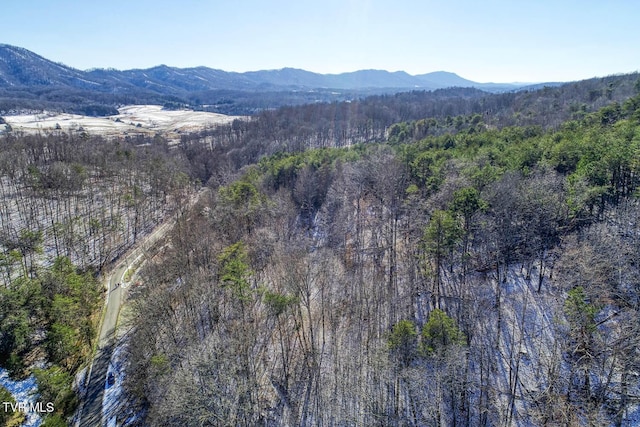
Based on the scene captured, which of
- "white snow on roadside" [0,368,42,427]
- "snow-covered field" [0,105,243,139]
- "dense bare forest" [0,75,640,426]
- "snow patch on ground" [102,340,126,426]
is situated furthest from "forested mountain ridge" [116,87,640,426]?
"snow-covered field" [0,105,243,139]

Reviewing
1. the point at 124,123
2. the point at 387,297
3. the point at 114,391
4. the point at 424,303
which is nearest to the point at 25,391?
the point at 114,391

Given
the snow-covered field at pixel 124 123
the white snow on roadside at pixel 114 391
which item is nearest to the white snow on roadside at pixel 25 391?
the white snow on roadside at pixel 114 391

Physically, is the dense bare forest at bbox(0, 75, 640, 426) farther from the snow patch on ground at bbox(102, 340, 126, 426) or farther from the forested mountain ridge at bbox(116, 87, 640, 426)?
the snow patch on ground at bbox(102, 340, 126, 426)

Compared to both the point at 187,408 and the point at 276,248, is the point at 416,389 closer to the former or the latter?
the point at 187,408

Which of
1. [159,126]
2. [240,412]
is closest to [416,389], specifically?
[240,412]

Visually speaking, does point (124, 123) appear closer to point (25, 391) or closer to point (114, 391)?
point (25, 391)
